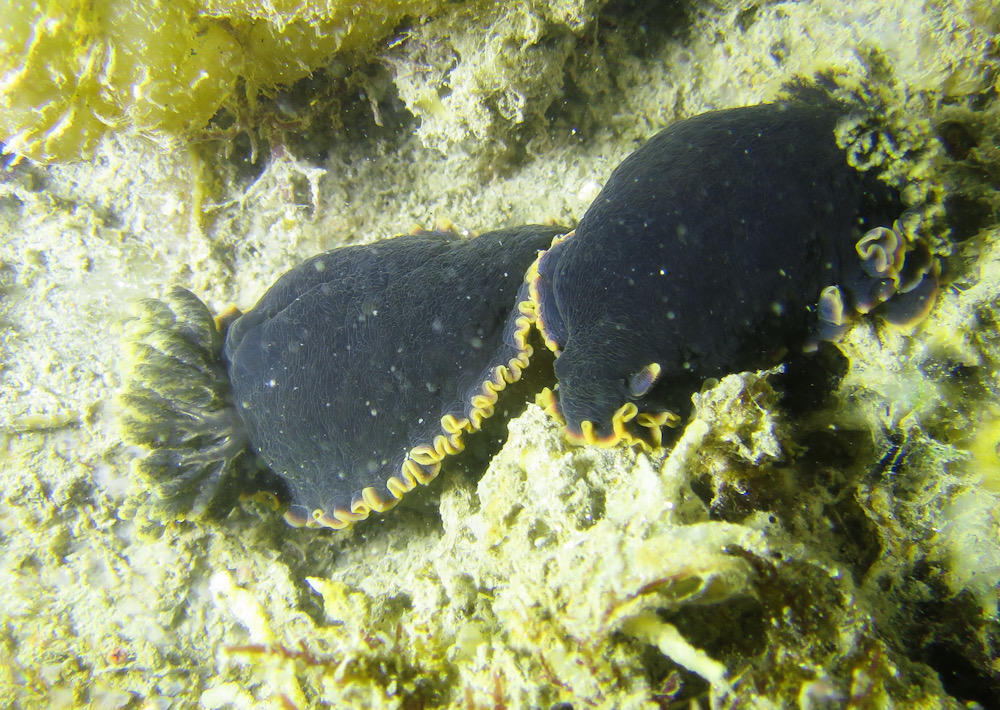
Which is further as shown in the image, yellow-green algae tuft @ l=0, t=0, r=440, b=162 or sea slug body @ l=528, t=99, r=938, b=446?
yellow-green algae tuft @ l=0, t=0, r=440, b=162

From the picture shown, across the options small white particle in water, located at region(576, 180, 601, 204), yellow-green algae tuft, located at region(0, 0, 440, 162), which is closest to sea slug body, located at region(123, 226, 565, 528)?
small white particle in water, located at region(576, 180, 601, 204)

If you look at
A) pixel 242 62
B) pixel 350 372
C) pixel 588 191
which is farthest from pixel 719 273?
pixel 242 62

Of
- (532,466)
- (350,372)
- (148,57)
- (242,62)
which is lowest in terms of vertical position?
(532,466)

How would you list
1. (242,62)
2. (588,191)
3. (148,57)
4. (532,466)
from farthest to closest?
(588,191)
(242,62)
(148,57)
(532,466)

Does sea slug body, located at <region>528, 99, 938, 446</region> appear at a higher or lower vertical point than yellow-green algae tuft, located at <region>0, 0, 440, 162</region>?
lower

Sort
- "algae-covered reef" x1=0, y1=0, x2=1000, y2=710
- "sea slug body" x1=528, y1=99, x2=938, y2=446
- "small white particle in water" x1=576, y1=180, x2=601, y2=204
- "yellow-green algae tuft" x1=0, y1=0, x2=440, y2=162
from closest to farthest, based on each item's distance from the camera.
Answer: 1. "algae-covered reef" x1=0, y1=0, x2=1000, y2=710
2. "sea slug body" x1=528, y1=99, x2=938, y2=446
3. "yellow-green algae tuft" x1=0, y1=0, x2=440, y2=162
4. "small white particle in water" x1=576, y1=180, x2=601, y2=204

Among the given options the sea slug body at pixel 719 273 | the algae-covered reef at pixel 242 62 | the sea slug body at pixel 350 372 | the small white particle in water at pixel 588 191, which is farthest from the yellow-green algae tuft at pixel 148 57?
the sea slug body at pixel 719 273

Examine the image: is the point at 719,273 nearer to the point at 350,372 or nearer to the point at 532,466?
the point at 532,466

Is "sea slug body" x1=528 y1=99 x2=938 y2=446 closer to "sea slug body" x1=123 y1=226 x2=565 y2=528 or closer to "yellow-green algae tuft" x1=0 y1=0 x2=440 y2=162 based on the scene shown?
"sea slug body" x1=123 y1=226 x2=565 y2=528

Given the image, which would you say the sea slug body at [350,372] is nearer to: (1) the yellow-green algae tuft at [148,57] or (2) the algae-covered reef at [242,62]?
(2) the algae-covered reef at [242,62]
